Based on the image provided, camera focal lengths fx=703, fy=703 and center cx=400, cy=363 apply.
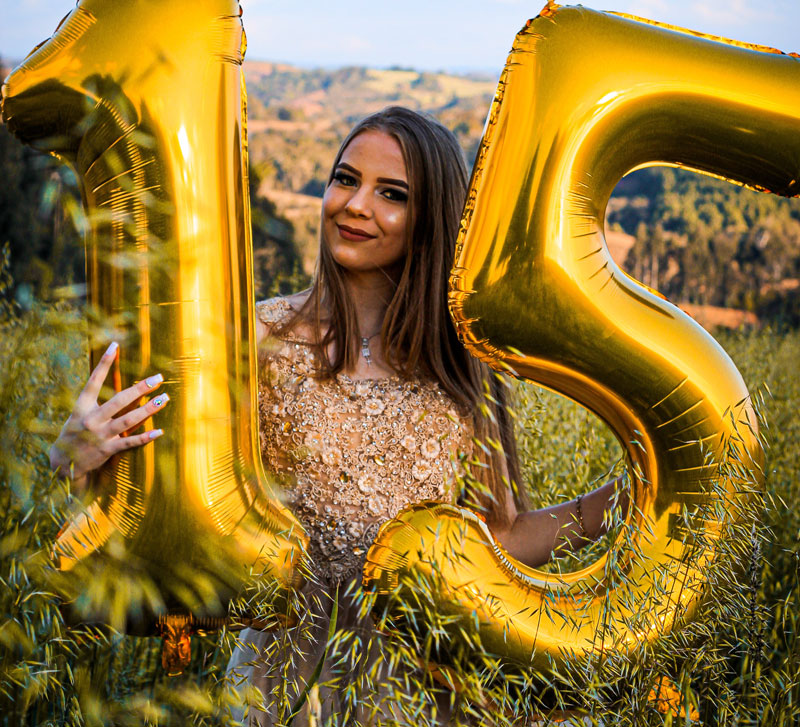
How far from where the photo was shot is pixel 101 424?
1.16 meters

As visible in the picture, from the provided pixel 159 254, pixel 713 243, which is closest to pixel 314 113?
pixel 713 243

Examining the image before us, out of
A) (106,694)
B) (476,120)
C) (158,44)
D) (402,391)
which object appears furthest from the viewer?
(476,120)

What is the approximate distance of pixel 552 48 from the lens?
1.21 meters

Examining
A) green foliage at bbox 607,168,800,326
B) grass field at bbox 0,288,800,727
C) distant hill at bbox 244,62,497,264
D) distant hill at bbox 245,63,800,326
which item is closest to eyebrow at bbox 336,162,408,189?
distant hill at bbox 244,62,497,264

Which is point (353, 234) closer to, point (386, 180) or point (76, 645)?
point (386, 180)

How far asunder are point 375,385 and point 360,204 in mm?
435

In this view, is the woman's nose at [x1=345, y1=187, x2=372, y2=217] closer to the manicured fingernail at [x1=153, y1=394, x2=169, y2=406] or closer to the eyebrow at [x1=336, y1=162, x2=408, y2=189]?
the eyebrow at [x1=336, y1=162, x2=408, y2=189]

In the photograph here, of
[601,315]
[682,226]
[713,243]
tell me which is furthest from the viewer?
[682,226]

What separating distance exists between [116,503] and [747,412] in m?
1.15

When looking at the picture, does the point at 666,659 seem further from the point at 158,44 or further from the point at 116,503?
the point at 158,44

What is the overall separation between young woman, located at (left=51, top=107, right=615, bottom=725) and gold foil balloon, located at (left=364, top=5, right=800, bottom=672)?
0.28 metres

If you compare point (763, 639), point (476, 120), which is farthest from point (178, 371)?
point (476, 120)

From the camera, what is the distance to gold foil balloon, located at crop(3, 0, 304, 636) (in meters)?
1.16

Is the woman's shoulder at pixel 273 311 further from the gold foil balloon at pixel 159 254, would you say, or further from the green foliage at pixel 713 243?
the green foliage at pixel 713 243
